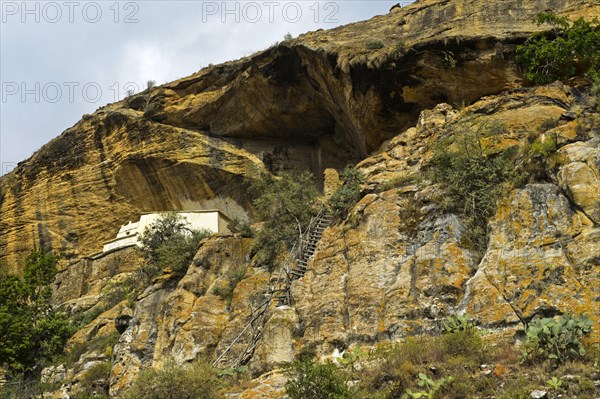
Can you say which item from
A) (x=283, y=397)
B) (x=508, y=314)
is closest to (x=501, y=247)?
(x=508, y=314)

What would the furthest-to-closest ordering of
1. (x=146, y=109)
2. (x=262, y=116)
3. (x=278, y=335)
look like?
(x=146, y=109)
(x=262, y=116)
(x=278, y=335)

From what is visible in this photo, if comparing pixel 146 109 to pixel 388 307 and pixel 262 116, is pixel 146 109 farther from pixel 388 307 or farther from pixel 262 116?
pixel 388 307

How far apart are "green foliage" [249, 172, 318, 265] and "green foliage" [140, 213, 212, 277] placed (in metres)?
2.28

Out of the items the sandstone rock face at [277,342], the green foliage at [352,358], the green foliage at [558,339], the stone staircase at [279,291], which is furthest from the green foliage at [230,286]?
the green foliage at [558,339]

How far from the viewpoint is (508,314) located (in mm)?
13891

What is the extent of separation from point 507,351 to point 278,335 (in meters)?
5.25

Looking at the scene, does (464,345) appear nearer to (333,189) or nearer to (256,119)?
(333,189)

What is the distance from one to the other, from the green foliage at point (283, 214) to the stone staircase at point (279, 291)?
62cm

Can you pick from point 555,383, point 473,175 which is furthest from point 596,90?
point 555,383

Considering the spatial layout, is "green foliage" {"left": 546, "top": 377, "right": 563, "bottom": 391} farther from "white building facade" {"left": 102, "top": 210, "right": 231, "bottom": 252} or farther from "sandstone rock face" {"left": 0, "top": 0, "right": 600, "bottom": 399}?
"white building facade" {"left": 102, "top": 210, "right": 231, "bottom": 252}

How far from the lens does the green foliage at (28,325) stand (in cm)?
2514

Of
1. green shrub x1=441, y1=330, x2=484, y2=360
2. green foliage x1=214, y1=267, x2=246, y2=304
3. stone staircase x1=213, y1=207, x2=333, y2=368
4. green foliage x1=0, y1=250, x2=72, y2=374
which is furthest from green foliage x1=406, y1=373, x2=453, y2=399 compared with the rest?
green foliage x1=0, y1=250, x2=72, y2=374

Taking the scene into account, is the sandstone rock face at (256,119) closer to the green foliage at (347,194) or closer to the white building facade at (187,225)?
the white building facade at (187,225)

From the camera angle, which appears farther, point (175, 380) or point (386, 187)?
point (386, 187)
